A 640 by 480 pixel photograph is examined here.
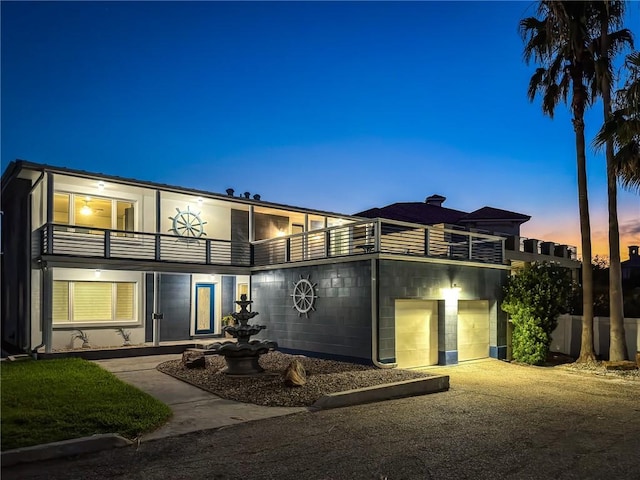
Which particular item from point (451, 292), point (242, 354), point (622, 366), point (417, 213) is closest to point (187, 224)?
point (242, 354)

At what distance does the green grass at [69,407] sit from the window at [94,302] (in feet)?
13.5

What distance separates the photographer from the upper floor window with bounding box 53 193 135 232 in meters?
16.0

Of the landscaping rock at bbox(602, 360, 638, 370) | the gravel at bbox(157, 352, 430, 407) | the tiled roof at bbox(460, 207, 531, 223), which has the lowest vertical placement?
the landscaping rock at bbox(602, 360, 638, 370)

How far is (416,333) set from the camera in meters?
14.6

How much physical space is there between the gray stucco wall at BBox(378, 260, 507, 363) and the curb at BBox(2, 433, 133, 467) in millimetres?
8005

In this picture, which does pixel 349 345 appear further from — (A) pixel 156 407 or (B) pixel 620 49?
(B) pixel 620 49

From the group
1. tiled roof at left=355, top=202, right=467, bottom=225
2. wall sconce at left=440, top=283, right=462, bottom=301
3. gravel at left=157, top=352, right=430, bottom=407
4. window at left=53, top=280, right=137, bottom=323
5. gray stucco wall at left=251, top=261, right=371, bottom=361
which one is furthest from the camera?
tiled roof at left=355, top=202, right=467, bottom=225

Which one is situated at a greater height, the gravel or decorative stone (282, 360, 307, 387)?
decorative stone (282, 360, 307, 387)

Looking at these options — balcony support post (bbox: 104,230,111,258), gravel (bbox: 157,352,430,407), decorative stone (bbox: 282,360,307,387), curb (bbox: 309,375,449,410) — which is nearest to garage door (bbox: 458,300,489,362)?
gravel (bbox: 157,352,430,407)

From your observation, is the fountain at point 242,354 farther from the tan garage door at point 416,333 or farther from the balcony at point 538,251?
the balcony at point 538,251

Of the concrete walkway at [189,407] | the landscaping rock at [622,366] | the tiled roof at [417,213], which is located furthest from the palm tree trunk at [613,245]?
the tiled roof at [417,213]

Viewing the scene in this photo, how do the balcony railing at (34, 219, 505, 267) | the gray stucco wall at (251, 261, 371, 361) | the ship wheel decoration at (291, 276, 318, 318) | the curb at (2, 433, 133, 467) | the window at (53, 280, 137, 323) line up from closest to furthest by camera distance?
1. the curb at (2, 433, 133, 467)
2. the gray stucco wall at (251, 261, 371, 361)
3. the balcony railing at (34, 219, 505, 267)
4. the ship wheel decoration at (291, 276, 318, 318)
5. the window at (53, 280, 137, 323)

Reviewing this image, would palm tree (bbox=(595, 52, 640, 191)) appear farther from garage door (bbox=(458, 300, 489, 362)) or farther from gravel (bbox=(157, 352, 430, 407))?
gravel (bbox=(157, 352, 430, 407))

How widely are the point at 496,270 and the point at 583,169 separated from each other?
13.9 feet
